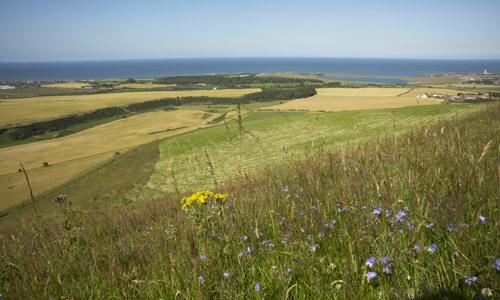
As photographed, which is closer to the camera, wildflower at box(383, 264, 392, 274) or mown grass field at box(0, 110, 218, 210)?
wildflower at box(383, 264, 392, 274)

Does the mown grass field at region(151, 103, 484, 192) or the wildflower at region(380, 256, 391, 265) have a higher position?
the wildflower at region(380, 256, 391, 265)

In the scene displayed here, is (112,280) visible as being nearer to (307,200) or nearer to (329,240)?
(329,240)

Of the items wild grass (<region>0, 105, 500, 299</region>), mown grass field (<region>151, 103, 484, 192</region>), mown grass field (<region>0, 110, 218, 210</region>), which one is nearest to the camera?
wild grass (<region>0, 105, 500, 299</region>)

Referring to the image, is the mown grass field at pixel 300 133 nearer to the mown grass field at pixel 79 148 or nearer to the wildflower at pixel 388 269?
the mown grass field at pixel 79 148

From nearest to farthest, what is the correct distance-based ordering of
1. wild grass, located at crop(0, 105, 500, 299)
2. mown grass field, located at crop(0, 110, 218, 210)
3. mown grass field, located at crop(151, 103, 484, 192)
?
wild grass, located at crop(0, 105, 500, 299) < mown grass field, located at crop(151, 103, 484, 192) < mown grass field, located at crop(0, 110, 218, 210)

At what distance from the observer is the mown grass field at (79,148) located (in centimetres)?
3453

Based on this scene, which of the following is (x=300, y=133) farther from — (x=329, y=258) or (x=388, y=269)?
(x=388, y=269)

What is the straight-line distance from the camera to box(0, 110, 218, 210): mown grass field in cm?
3453

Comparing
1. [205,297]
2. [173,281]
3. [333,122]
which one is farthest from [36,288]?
[333,122]

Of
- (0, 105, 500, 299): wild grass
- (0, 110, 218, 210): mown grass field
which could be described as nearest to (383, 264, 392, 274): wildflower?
(0, 105, 500, 299): wild grass

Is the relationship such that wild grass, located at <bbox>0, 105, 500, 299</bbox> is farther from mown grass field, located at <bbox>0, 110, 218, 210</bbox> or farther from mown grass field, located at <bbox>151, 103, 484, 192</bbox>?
mown grass field, located at <bbox>0, 110, 218, 210</bbox>

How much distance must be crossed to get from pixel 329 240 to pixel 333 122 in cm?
4318

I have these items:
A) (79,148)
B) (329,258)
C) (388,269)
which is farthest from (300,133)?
(79,148)

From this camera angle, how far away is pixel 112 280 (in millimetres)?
2240
